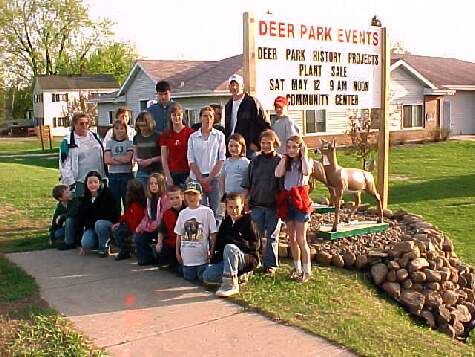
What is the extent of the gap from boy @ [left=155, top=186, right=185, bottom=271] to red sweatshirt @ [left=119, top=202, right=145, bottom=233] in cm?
58

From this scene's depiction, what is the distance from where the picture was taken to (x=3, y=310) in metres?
5.55

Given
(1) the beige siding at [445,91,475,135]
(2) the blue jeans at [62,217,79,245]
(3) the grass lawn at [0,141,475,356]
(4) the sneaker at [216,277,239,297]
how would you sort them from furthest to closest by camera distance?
1. (1) the beige siding at [445,91,475,135]
2. (2) the blue jeans at [62,217,79,245]
3. (4) the sneaker at [216,277,239,297]
4. (3) the grass lawn at [0,141,475,356]

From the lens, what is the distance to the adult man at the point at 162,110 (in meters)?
7.91

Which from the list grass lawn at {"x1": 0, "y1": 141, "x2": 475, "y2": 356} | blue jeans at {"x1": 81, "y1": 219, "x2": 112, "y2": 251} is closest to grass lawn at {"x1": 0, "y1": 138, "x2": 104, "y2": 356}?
grass lawn at {"x1": 0, "y1": 141, "x2": 475, "y2": 356}

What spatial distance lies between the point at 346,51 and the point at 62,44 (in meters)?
66.7

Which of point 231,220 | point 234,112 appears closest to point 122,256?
point 231,220

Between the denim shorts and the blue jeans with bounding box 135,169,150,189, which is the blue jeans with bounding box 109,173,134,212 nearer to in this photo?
the blue jeans with bounding box 135,169,150,189

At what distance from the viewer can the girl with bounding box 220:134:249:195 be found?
6840 millimetres

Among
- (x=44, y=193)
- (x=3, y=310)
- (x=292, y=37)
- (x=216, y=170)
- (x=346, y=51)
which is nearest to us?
(x=3, y=310)

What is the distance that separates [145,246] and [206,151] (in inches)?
51.0

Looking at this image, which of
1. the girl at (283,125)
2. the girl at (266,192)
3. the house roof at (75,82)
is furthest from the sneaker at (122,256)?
the house roof at (75,82)

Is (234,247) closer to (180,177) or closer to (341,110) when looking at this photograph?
(180,177)

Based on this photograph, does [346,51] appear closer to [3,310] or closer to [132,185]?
[132,185]

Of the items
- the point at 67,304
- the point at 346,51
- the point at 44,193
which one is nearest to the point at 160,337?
the point at 67,304
